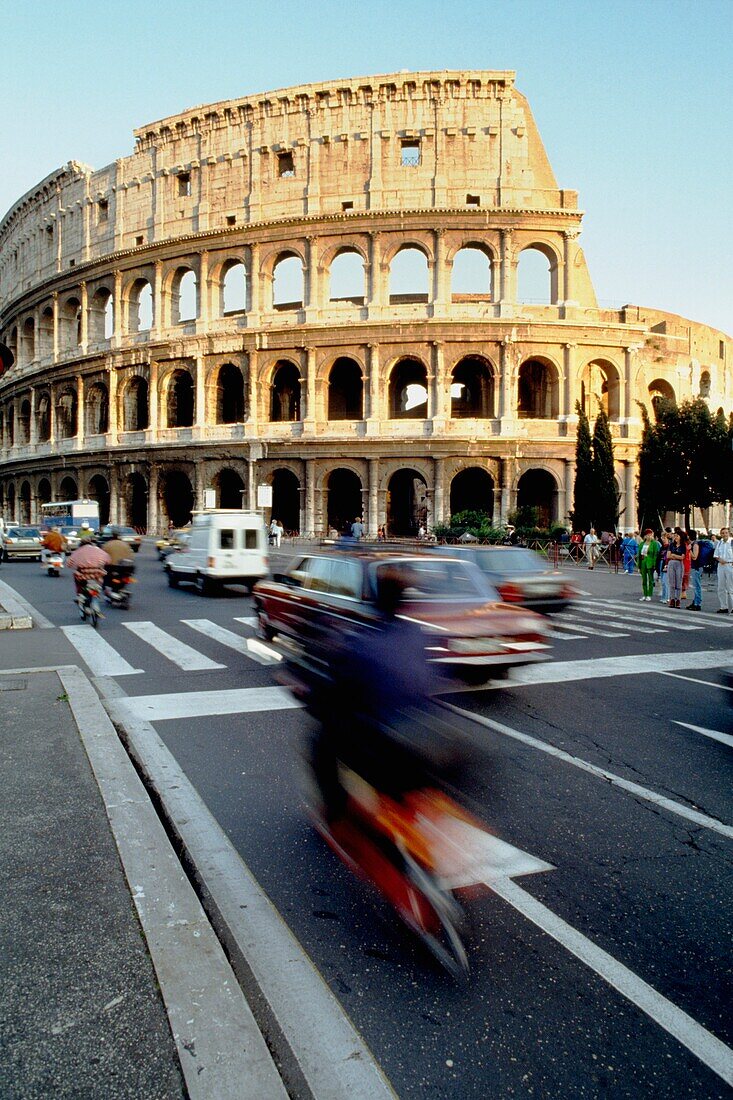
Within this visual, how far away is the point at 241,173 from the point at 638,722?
1574 inches

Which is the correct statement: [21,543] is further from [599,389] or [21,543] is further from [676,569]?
[599,389]

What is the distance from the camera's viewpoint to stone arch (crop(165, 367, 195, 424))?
41281 millimetres

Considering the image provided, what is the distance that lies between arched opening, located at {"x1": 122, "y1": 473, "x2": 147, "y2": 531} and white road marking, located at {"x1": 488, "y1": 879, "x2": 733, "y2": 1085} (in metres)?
41.6

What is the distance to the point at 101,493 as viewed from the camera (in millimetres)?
46531

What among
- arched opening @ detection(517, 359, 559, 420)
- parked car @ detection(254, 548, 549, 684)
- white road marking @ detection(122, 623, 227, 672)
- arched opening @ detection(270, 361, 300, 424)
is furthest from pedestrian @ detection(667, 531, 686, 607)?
arched opening @ detection(270, 361, 300, 424)

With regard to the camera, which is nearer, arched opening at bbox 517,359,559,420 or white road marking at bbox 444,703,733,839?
white road marking at bbox 444,703,733,839

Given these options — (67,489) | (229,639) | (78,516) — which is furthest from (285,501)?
(229,639)

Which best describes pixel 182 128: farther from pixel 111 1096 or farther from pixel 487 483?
pixel 111 1096

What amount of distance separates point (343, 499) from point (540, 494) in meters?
11.1

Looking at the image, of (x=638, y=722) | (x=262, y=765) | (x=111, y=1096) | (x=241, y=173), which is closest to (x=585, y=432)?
(x=241, y=173)

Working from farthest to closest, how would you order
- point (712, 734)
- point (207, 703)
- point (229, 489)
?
point (229, 489), point (207, 703), point (712, 734)

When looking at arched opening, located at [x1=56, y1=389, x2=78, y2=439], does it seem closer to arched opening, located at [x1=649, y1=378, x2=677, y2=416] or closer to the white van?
the white van

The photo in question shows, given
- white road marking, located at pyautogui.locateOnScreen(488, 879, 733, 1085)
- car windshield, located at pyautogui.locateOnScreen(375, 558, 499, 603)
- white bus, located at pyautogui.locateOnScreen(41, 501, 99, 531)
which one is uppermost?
white bus, located at pyautogui.locateOnScreen(41, 501, 99, 531)

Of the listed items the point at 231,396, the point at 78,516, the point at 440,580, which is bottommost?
the point at 440,580
